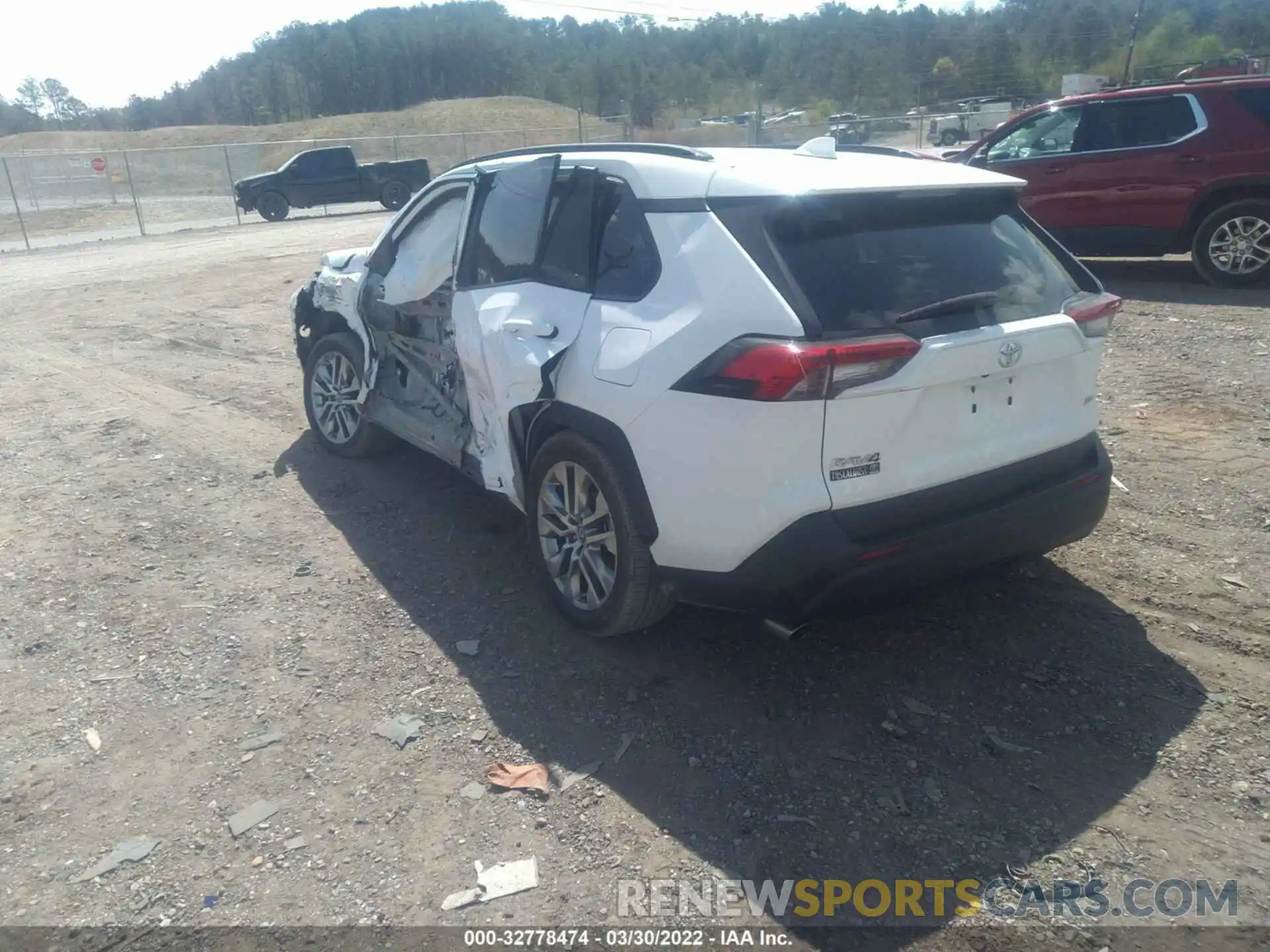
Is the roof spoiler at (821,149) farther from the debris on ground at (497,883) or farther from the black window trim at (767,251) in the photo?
the debris on ground at (497,883)

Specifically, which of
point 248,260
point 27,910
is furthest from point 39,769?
point 248,260

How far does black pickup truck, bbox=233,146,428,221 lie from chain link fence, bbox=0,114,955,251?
0.96 metres

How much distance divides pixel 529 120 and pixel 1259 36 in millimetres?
40129

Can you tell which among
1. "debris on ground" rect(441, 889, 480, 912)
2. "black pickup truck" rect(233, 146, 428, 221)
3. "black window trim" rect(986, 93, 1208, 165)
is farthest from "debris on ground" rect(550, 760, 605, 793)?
"black pickup truck" rect(233, 146, 428, 221)

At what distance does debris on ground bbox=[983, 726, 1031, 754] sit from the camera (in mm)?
3271

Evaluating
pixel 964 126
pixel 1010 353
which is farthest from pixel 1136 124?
pixel 964 126

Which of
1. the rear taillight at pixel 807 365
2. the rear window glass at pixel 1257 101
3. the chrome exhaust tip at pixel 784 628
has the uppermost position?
the rear window glass at pixel 1257 101

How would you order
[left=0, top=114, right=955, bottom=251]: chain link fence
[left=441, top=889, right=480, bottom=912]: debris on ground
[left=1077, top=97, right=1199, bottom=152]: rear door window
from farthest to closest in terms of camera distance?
[left=0, top=114, right=955, bottom=251]: chain link fence
[left=1077, top=97, right=1199, bottom=152]: rear door window
[left=441, top=889, right=480, bottom=912]: debris on ground

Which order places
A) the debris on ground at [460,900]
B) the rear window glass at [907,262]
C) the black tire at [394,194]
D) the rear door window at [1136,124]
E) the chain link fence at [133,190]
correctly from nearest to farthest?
the debris on ground at [460,900], the rear window glass at [907,262], the rear door window at [1136,124], the chain link fence at [133,190], the black tire at [394,194]

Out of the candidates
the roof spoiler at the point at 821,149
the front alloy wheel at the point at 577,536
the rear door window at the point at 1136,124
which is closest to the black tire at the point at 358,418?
the front alloy wheel at the point at 577,536

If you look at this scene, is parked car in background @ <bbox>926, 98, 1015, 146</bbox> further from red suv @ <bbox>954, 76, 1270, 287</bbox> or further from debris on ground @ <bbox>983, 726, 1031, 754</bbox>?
debris on ground @ <bbox>983, 726, 1031, 754</bbox>

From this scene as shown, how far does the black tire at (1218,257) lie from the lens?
9.05 meters

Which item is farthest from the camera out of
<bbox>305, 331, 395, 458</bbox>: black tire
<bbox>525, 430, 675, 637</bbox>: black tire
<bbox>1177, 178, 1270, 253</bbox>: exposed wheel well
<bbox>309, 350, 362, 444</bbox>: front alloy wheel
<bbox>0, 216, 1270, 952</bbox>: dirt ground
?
<bbox>1177, 178, 1270, 253</bbox>: exposed wheel well

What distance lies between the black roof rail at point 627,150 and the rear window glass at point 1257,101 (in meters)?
7.56
